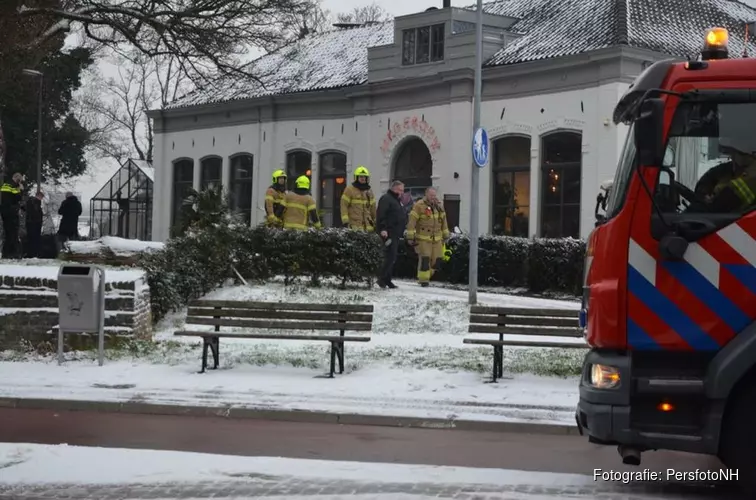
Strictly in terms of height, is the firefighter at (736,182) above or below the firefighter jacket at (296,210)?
below

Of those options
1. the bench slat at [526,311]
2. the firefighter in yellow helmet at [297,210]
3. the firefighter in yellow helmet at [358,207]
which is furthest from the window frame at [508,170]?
the bench slat at [526,311]

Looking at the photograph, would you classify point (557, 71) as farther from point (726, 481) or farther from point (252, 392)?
point (726, 481)

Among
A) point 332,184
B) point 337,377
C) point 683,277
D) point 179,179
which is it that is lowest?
point 337,377

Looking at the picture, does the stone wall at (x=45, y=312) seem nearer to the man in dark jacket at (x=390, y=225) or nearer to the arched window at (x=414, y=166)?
the man in dark jacket at (x=390, y=225)

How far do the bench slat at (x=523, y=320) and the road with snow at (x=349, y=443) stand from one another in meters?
2.41

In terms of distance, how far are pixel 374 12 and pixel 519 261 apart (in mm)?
54353

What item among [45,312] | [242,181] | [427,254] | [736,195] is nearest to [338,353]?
[45,312]

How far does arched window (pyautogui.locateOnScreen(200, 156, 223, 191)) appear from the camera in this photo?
1496 inches

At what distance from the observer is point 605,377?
20.9 ft

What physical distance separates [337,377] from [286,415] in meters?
1.76

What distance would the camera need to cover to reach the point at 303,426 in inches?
392

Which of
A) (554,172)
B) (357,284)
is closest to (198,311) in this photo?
(357,284)

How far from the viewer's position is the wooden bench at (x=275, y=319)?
12.2m

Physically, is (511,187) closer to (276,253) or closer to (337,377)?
(276,253)
